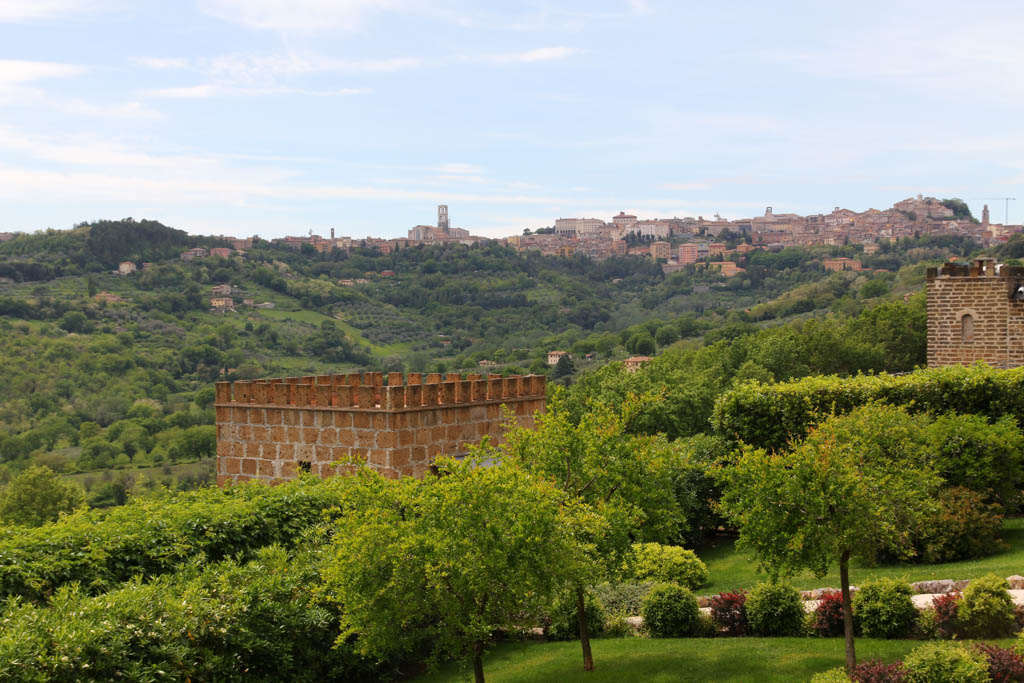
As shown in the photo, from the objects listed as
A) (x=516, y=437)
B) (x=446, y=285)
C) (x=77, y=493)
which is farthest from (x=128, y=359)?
(x=516, y=437)

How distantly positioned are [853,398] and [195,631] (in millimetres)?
17998

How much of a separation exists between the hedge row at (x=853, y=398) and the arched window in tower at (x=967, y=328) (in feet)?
25.1

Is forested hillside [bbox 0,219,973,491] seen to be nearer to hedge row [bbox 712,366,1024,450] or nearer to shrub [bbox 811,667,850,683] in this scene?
hedge row [bbox 712,366,1024,450]

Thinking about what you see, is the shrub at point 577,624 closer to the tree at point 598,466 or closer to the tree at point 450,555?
the tree at point 598,466

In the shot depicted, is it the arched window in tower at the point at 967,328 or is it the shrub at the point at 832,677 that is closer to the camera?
the shrub at the point at 832,677

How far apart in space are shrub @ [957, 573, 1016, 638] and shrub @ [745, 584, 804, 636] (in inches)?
95.6

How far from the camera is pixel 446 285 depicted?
5822 inches

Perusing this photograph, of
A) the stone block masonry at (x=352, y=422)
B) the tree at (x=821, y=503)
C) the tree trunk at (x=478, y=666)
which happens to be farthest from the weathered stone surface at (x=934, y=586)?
the tree trunk at (x=478, y=666)

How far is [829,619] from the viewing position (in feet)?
46.8

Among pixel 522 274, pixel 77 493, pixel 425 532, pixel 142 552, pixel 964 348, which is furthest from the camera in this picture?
pixel 522 274

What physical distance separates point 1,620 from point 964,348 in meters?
29.4

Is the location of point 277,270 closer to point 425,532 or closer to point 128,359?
point 128,359

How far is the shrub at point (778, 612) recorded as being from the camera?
47.2 ft

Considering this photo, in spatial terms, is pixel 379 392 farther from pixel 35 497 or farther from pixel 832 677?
pixel 35 497
